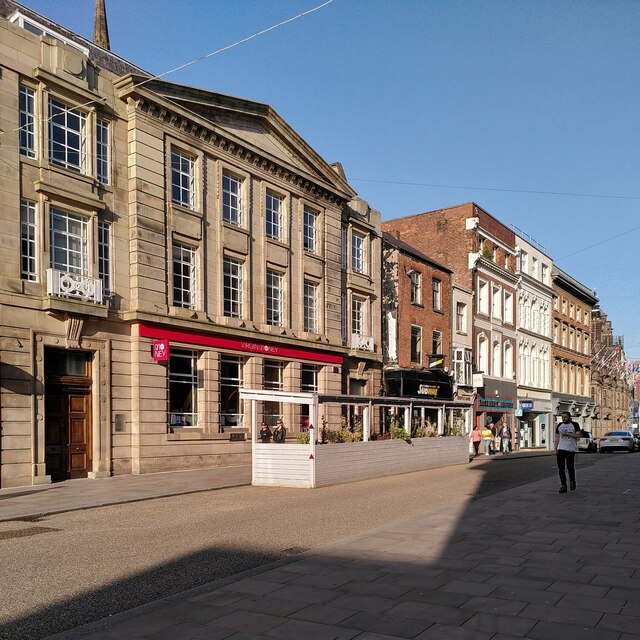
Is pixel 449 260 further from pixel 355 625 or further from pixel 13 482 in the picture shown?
pixel 355 625

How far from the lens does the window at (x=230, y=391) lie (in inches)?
957

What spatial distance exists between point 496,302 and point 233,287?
27.8 meters

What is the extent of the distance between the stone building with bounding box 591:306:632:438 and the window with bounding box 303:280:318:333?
4401 centimetres

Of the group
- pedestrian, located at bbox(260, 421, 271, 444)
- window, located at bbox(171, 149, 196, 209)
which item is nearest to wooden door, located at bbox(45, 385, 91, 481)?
pedestrian, located at bbox(260, 421, 271, 444)

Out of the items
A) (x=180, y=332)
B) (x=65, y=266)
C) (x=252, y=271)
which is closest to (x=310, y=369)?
(x=252, y=271)

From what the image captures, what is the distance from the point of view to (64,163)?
19.5 metres

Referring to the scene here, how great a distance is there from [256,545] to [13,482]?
1033 cm

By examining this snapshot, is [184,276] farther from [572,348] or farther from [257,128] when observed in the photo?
[572,348]

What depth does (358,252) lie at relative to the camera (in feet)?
109

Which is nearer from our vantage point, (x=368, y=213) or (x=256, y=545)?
(x=256, y=545)

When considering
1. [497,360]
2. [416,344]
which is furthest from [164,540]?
[497,360]

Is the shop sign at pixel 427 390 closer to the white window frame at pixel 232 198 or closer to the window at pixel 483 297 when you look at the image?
the window at pixel 483 297

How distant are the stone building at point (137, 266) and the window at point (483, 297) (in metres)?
Result: 19.4

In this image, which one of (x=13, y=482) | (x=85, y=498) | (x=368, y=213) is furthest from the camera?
(x=368, y=213)
